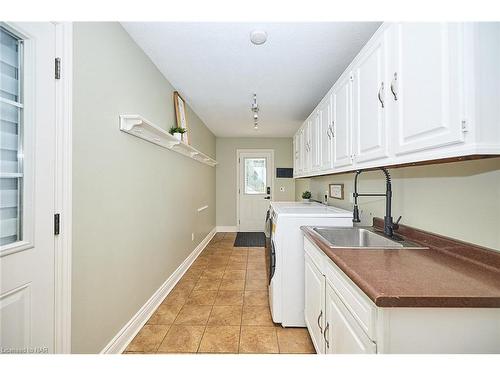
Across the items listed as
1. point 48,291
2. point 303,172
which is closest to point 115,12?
point 48,291

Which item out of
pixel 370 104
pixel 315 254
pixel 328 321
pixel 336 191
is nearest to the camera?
pixel 328 321

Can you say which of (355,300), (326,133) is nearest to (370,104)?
(326,133)

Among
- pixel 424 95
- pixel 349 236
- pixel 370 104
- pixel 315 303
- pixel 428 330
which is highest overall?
pixel 370 104

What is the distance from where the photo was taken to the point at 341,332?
1.23m

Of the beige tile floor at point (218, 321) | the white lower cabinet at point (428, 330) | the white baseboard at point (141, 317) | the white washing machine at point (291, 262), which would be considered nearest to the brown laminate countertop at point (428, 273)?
the white lower cabinet at point (428, 330)

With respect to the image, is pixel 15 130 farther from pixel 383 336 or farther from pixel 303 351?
pixel 303 351

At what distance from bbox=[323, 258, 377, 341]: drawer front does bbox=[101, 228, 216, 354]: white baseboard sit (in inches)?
62.2

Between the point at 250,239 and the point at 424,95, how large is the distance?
486 cm

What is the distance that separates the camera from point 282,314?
86.9 inches

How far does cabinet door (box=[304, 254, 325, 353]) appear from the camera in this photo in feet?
5.18

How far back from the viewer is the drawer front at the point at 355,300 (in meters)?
0.93

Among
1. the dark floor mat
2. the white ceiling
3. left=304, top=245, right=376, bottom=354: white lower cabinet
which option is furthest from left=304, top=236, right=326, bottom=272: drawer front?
the dark floor mat

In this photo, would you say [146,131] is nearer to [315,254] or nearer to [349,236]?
[315,254]

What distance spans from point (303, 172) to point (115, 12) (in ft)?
10.6
